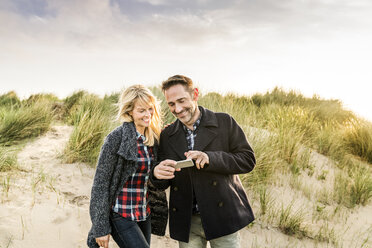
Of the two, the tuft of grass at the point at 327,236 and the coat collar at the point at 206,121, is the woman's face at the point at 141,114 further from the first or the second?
the tuft of grass at the point at 327,236

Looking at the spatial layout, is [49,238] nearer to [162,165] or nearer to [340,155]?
[162,165]

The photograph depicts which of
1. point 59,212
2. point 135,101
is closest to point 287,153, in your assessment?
point 135,101

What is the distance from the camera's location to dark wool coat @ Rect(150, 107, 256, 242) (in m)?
2.35

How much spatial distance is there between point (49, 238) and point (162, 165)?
2.20m

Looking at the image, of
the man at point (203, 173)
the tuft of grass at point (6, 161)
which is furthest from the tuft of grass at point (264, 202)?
the tuft of grass at point (6, 161)

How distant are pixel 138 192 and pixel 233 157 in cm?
91

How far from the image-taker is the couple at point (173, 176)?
2.27m

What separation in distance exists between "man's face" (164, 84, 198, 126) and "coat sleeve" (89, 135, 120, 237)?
0.63 m

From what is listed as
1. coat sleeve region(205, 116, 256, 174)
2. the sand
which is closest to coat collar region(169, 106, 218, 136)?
coat sleeve region(205, 116, 256, 174)

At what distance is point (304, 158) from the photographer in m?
6.09

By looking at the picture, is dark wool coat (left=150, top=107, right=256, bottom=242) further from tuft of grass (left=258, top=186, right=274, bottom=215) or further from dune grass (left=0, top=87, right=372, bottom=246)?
dune grass (left=0, top=87, right=372, bottom=246)

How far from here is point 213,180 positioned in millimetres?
2383

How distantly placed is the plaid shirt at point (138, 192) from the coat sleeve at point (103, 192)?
0.12 meters

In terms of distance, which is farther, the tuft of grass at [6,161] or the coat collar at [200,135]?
the tuft of grass at [6,161]
